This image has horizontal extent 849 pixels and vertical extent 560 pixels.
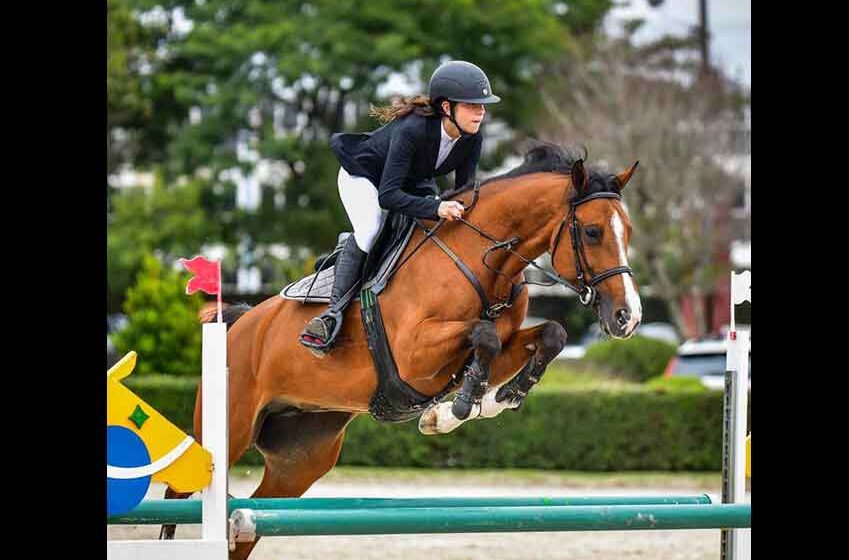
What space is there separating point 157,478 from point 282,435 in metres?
1.67

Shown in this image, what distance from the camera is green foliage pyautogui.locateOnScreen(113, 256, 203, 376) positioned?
12359mm

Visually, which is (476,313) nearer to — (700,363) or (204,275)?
(204,275)

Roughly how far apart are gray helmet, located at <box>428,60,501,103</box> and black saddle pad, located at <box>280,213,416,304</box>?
54cm

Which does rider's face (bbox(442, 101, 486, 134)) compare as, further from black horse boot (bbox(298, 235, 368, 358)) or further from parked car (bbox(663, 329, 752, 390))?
parked car (bbox(663, 329, 752, 390))

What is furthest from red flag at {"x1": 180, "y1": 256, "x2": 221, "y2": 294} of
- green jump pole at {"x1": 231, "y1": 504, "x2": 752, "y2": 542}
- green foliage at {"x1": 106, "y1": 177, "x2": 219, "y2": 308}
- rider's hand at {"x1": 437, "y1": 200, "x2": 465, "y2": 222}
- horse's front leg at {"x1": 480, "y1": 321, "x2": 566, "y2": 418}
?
green foliage at {"x1": 106, "y1": 177, "x2": 219, "y2": 308}

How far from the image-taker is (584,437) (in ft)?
39.5

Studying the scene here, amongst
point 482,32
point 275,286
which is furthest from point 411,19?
point 275,286

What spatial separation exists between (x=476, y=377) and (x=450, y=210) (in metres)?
0.65

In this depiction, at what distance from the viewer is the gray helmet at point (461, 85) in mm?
4664

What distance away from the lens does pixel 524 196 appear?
480cm

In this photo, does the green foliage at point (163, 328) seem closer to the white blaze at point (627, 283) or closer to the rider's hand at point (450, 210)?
the rider's hand at point (450, 210)
